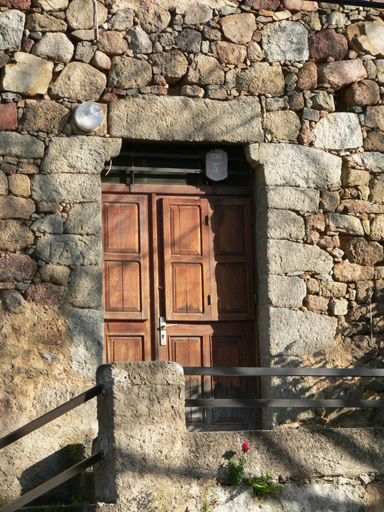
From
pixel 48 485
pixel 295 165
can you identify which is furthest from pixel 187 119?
pixel 48 485

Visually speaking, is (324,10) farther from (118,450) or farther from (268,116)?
(118,450)

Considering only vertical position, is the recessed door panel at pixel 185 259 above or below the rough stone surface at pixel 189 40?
below

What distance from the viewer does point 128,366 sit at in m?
4.55

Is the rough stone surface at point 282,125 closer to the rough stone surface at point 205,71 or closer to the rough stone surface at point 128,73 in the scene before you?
the rough stone surface at point 205,71

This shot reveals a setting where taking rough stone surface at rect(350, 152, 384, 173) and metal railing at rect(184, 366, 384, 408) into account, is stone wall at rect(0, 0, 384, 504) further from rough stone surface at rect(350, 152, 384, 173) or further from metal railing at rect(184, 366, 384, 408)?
metal railing at rect(184, 366, 384, 408)

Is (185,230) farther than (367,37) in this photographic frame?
No

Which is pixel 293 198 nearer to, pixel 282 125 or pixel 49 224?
pixel 282 125

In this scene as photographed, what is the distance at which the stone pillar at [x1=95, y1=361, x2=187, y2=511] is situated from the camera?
4.42 m

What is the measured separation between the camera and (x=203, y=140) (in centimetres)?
659

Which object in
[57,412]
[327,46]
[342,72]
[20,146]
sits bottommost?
[57,412]

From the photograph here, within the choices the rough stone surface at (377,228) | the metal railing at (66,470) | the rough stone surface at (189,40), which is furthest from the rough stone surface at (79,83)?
the metal railing at (66,470)

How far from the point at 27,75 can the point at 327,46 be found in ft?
7.79

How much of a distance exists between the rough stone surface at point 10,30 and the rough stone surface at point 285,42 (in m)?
1.90

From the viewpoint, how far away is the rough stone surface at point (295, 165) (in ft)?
21.8
